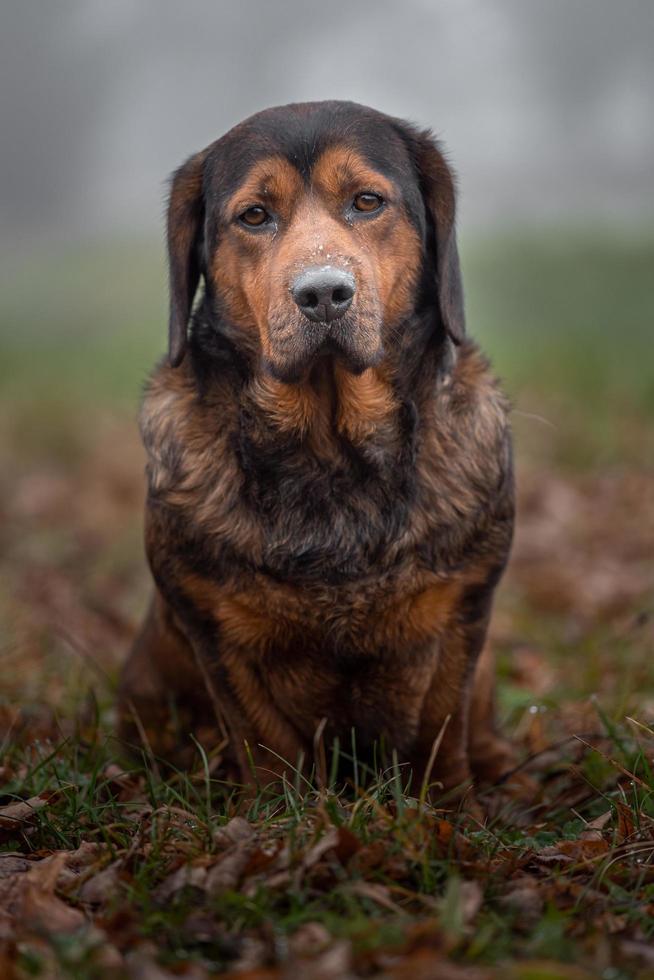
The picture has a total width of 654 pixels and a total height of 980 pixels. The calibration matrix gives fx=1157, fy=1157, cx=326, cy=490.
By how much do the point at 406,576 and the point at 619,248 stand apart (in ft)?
32.9

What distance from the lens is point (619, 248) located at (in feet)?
42.1

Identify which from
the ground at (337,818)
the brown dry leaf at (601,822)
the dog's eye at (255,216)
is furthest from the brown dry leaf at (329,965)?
the dog's eye at (255,216)

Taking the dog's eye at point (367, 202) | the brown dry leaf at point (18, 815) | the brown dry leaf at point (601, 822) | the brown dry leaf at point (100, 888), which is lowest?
the brown dry leaf at point (601, 822)

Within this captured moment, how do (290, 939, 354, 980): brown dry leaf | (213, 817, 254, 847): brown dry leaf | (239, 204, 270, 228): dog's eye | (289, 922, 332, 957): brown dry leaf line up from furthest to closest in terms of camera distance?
(239, 204, 270, 228): dog's eye, (213, 817, 254, 847): brown dry leaf, (289, 922, 332, 957): brown dry leaf, (290, 939, 354, 980): brown dry leaf

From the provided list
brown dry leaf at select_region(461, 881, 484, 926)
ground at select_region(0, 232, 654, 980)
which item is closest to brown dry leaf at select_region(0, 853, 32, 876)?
ground at select_region(0, 232, 654, 980)

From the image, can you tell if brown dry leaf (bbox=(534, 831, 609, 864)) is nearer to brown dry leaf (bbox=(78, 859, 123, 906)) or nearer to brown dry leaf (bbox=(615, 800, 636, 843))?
brown dry leaf (bbox=(615, 800, 636, 843))

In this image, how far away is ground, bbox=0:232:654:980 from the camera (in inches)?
94.9

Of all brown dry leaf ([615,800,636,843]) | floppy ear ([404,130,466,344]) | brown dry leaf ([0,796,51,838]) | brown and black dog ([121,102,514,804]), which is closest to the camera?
brown dry leaf ([615,800,636,843])

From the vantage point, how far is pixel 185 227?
13.3 ft

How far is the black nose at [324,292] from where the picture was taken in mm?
3416

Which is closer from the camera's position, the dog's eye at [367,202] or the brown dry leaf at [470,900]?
the brown dry leaf at [470,900]

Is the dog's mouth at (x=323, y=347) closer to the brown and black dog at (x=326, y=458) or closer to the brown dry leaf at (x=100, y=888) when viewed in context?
the brown and black dog at (x=326, y=458)

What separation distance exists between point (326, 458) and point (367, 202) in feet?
2.81

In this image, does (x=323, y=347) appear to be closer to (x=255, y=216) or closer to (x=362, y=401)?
(x=362, y=401)
